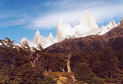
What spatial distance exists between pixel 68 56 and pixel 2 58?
19093 mm

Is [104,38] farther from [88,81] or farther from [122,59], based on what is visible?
[88,81]

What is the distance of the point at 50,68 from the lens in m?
43.4

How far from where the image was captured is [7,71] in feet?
99.0

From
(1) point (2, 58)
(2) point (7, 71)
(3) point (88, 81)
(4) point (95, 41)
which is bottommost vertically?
(3) point (88, 81)

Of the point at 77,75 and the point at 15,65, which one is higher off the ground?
the point at 15,65

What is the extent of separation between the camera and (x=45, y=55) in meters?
41.3

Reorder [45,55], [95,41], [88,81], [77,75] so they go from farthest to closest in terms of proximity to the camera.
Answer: [95,41] < [45,55] < [77,75] < [88,81]

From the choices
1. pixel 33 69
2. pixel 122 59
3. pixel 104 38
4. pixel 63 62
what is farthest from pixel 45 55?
pixel 104 38

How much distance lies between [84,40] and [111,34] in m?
30.3

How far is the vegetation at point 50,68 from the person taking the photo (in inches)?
1174

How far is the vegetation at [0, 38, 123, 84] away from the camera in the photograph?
29828mm

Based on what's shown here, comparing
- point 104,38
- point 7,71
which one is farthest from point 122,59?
point 104,38

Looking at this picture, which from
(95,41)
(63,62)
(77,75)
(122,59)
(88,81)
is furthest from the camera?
(95,41)

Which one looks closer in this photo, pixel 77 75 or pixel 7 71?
pixel 7 71
